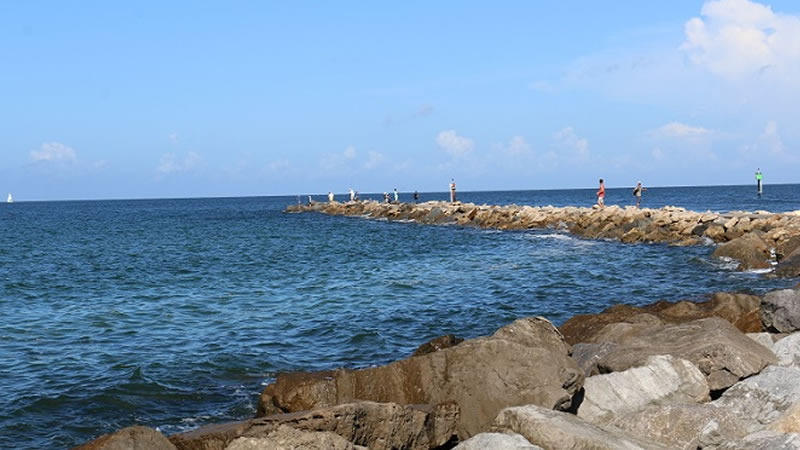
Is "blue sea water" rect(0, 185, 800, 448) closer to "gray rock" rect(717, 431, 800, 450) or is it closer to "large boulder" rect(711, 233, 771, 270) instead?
"large boulder" rect(711, 233, 771, 270)

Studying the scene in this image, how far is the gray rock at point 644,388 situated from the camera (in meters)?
8.57

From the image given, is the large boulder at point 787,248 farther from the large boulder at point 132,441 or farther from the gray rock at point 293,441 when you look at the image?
the large boulder at point 132,441

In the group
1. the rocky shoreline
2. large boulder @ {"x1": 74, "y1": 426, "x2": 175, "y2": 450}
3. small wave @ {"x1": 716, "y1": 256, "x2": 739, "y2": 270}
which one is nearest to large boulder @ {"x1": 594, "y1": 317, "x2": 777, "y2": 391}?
the rocky shoreline

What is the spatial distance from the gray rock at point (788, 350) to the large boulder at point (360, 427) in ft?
16.8

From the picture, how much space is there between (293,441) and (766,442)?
14.3 feet

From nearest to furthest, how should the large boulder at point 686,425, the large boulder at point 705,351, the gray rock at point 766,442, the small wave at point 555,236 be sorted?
the gray rock at point 766,442, the large boulder at point 686,425, the large boulder at point 705,351, the small wave at point 555,236

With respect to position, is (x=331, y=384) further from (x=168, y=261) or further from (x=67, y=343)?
(x=168, y=261)

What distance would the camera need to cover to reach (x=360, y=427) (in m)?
7.45

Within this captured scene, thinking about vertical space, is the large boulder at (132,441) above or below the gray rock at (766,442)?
above

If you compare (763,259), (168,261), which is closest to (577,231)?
(763,259)

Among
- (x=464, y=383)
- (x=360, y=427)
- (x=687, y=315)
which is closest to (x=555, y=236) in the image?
(x=687, y=315)

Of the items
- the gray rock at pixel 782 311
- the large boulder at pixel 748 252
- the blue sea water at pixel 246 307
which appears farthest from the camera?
the large boulder at pixel 748 252

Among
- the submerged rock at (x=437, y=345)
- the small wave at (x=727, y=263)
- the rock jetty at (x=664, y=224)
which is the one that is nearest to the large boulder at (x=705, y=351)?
the submerged rock at (x=437, y=345)

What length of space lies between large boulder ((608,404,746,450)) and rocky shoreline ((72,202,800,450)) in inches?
0.4
